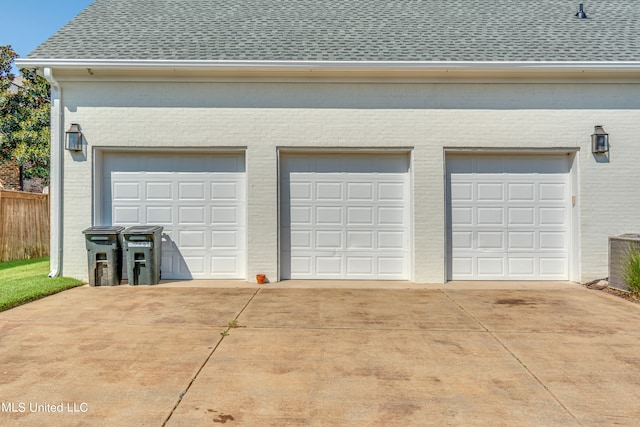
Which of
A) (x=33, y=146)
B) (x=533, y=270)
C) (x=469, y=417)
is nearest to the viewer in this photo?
(x=469, y=417)

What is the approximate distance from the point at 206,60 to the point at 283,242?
3.58 m

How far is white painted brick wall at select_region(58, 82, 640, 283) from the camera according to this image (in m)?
7.00

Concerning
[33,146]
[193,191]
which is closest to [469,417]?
[193,191]

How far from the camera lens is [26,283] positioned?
6.43 metres

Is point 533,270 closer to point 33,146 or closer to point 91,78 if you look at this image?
point 91,78

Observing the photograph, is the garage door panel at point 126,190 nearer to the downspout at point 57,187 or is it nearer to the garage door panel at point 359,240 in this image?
the downspout at point 57,187

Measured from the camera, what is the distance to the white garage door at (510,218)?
7230mm

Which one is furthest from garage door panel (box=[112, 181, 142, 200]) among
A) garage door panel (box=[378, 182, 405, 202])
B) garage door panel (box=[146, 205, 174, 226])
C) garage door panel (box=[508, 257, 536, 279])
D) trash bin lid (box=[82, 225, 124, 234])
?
garage door panel (box=[508, 257, 536, 279])

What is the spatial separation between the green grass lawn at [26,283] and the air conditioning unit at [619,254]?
9.34m

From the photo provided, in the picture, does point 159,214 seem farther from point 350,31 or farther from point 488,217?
point 488,217

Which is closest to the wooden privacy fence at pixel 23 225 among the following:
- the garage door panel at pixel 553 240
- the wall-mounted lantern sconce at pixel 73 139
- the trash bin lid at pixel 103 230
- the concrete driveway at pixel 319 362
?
the wall-mounted lantern sconce at pixel 73 139

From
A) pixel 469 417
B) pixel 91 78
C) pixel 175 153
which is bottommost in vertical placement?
pixel 469 417

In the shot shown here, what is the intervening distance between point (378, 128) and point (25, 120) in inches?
504

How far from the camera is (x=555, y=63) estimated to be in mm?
6695
